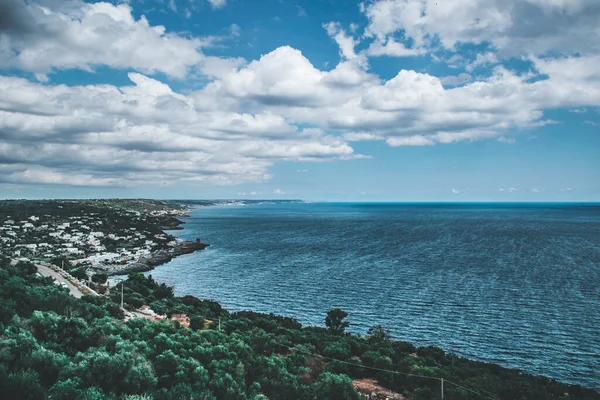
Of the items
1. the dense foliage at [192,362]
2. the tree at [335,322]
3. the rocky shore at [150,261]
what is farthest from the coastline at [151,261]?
the tree at [335,322]

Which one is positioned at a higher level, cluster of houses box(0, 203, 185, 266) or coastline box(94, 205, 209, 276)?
cluster of houses box(0, 203, 185, 266)

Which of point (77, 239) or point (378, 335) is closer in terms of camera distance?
point (378, 335)

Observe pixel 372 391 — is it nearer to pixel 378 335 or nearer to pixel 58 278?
pixel 378 335

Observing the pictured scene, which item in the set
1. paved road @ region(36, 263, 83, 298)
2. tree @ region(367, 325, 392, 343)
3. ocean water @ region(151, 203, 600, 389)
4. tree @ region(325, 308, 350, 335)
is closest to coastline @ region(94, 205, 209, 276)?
ocean water @ region(151, 203, 600, 389)

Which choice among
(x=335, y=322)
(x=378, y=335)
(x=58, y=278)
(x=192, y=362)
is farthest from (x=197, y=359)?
(x=58, y=278)

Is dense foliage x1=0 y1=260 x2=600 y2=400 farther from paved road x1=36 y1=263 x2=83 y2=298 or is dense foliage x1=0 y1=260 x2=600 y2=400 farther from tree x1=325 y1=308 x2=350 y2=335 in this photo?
paved road x1=36 y1=263 x2=83 y2=298

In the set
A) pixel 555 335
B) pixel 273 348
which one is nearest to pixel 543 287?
pixel 555 335

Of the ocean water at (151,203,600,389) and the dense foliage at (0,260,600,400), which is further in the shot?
the ocean water at (151,203,600,389)

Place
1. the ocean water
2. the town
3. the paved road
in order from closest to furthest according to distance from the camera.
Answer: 1. the paved road
2. the ocean water
3. the town

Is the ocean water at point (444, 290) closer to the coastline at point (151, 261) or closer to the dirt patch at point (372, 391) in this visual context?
the coastline at point (151, 261)
